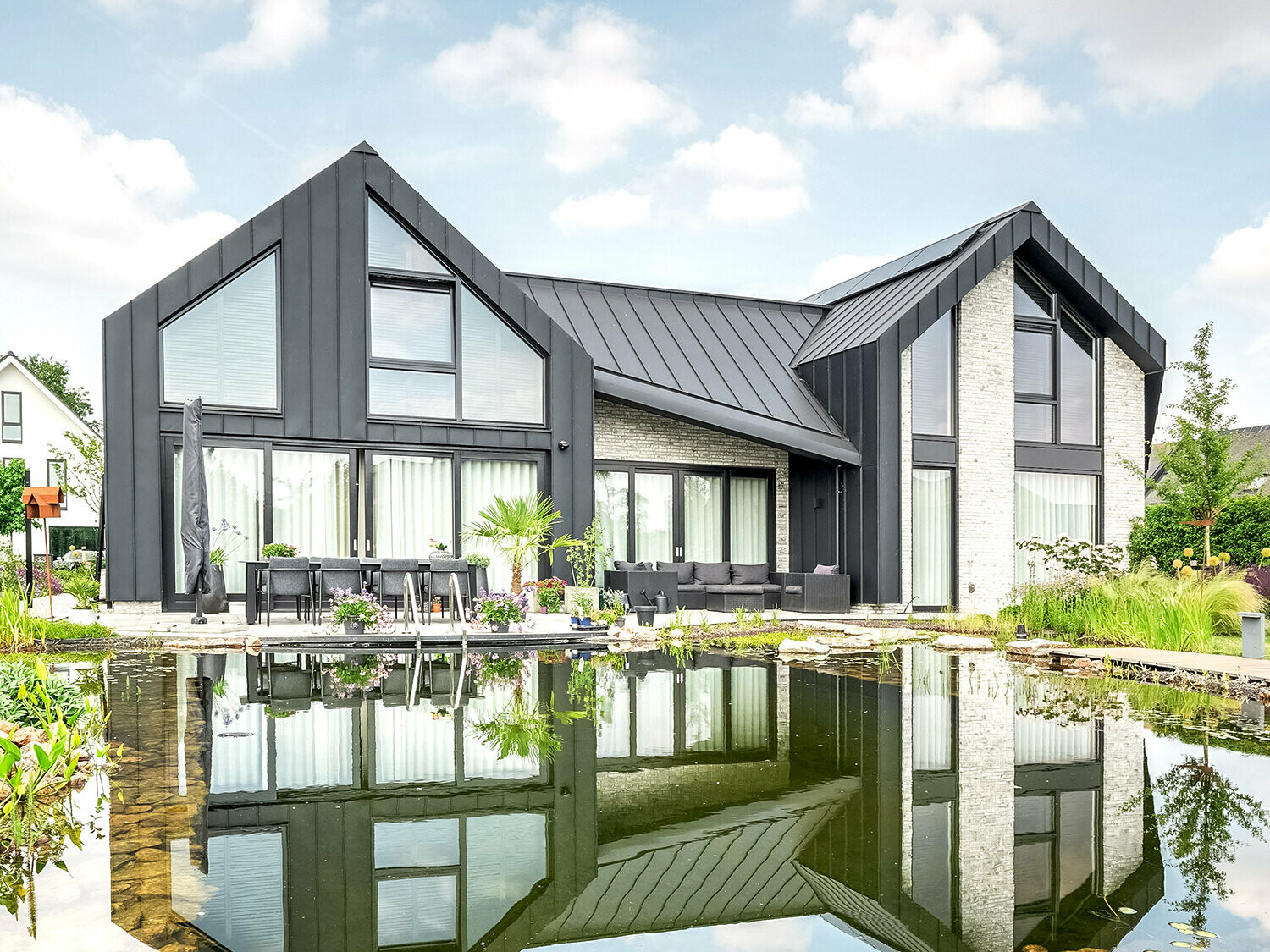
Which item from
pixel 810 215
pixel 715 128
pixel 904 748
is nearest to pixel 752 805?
pixel 904 748

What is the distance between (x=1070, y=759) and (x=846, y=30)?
708 inches

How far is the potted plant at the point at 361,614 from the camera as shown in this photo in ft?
34.0

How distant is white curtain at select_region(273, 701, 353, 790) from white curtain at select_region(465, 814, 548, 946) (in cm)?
100

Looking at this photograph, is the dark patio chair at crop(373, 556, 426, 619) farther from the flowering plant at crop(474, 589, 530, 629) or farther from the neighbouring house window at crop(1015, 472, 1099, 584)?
the neighbouring house window at crop(1015, 472, 1099, 584)

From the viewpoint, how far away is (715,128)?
30750mm

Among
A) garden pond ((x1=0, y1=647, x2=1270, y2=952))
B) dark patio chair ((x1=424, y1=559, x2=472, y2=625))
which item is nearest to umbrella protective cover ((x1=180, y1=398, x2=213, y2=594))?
dark patio chair ((x1=424, y1=559, x2=472, y2=625))

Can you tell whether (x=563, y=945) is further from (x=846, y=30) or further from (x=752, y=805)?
(x=846, y=30)

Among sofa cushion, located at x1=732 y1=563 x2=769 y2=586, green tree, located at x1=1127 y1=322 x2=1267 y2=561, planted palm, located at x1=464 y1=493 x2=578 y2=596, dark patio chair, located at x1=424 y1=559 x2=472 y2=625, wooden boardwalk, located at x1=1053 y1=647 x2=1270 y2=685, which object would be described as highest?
green tree, located at x1=1127 y1=322 x2=1267 y2=561

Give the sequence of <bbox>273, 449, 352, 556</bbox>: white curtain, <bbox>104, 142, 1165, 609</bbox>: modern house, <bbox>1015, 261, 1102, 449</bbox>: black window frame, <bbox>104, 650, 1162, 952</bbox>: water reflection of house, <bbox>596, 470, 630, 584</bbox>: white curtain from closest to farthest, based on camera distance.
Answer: <bbox>104, 650, 1162, 952</bbox>: water reflection of house → <bbox>104, 142, 1165, 609</bbox>: modern house → <bbox>273, 449, 352, 556</bbox>: white curtain → <bbox>596, 470, 630, 584</bbox>: white curtain → <bbox>1015, 261, 1102, 449</bbox>: black window frame

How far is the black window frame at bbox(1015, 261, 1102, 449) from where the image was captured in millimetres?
16047

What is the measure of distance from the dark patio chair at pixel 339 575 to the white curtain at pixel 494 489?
2.36 meters

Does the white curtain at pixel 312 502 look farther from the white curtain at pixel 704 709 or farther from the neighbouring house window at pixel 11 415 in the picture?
the neighbouring house window at pixel 11 415

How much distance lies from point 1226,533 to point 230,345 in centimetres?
1610

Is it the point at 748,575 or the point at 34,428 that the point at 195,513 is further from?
the point at 34,428
